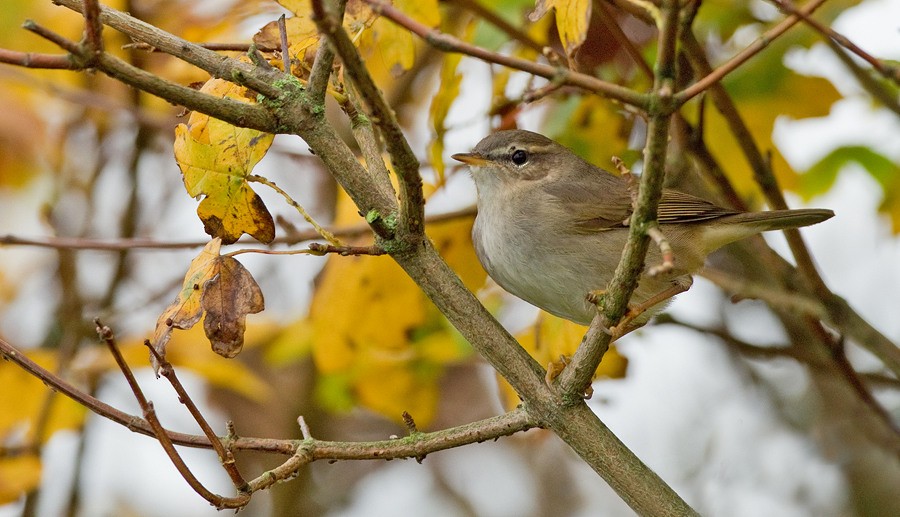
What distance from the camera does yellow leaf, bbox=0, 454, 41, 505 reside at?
3.77m

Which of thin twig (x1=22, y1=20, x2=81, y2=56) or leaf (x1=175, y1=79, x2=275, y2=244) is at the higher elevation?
leaf (x1=175, y1=79, x2=275, y2=244)

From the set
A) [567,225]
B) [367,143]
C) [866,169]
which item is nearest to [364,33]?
[367,143]

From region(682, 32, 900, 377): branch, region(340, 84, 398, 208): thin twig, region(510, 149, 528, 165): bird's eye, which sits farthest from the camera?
region(510, 149, 528, 165): bird's eye

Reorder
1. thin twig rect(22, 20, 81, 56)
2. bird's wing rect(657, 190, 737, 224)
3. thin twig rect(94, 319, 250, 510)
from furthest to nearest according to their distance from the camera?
bird's wing rect(657, 190, 737, 224), thin twig rect(94, 319, 250, 510), thin twig rect(22, 20, 81, 56)

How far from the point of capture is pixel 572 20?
2.32 metres

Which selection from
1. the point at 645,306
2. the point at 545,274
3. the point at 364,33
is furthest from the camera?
the point at 545,274

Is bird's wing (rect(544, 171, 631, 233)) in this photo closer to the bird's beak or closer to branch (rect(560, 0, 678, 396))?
the bird's beak

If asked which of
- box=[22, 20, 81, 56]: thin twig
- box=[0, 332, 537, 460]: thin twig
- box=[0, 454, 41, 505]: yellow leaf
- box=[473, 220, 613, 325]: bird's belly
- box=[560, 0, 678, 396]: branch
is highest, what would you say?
box=[473, 220, 613, 325]: bird's belly

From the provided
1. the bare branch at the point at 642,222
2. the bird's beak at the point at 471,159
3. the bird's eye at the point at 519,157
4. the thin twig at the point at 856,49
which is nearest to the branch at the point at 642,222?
the bare branch at the point at 642,222

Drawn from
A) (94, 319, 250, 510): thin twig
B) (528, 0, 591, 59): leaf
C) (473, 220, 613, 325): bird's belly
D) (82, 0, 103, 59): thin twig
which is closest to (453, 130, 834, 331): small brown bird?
(473, 220, 613, 325): bird's belly

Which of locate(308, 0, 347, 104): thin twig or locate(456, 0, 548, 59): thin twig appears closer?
locate(308, 0, 347, 104): thin twig

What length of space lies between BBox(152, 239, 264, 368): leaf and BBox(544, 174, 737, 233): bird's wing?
1611 mm

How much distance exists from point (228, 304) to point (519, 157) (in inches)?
80.0

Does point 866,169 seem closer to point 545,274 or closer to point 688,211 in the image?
point 688,211
